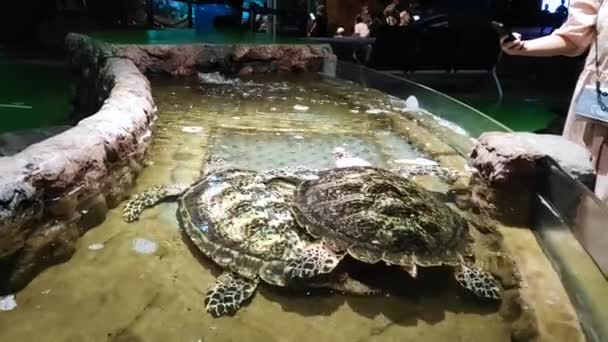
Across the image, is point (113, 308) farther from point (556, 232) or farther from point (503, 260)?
point (556, 232)

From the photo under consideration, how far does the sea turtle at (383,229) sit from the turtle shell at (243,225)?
92 mm

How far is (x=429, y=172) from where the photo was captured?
354 cm

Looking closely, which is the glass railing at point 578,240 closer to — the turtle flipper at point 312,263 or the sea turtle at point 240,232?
the sea turtle at point 240,232

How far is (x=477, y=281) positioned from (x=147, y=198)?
78.9 inches

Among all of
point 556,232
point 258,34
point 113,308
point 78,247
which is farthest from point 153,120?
point 258,34

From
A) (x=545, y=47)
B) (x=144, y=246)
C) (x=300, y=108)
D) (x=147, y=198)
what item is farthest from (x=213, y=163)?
(x=545, y=47)

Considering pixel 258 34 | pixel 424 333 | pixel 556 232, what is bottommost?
pixel 424 333

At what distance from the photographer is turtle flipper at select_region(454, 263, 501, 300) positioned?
207cm

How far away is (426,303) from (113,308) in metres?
1.42

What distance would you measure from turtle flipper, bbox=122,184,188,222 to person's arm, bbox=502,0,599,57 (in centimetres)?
221

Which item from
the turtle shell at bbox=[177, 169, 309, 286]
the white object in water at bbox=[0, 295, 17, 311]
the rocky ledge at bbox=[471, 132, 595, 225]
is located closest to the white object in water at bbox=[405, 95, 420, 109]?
the rocky ledge at bbox=[471, 132, 595, 225]

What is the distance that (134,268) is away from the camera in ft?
7.30

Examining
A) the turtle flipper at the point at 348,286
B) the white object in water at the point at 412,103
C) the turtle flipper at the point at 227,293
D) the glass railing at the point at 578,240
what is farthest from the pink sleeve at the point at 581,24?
the white object in water at the point at 412,103

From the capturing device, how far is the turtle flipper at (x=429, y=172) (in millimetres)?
3484
